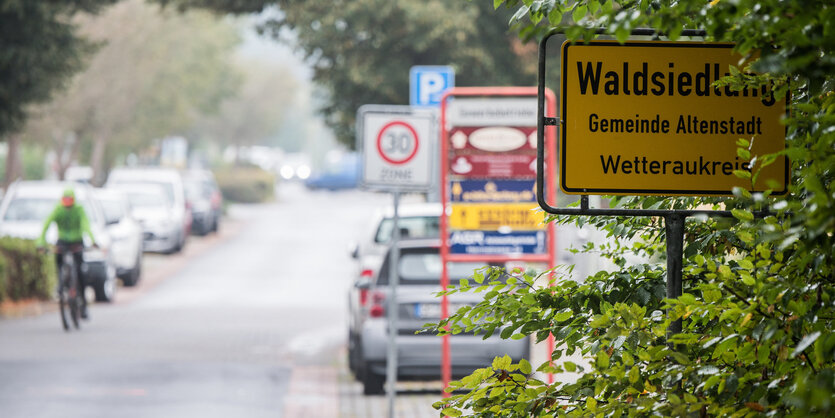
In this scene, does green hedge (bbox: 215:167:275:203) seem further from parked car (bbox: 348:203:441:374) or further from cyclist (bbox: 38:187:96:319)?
parked car (bbox: 348:203:441:374)

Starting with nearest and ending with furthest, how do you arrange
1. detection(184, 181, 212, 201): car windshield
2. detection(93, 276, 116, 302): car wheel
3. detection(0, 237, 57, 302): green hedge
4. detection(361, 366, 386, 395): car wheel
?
detection(361, 366, 386, 395): car wheel
detection(0, 237, 57, 302): green hedge
detection(93, 276, 116, 302): car wheel
detection(184, 181, 212, 201): car windshield

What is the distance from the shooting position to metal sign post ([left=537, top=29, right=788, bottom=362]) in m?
3.65

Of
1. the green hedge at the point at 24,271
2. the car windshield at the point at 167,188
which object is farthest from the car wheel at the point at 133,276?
the car windshield at the point at 167,188

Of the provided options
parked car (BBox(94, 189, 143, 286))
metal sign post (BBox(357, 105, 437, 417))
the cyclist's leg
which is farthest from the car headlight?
metal sign post (BBox(357, 105, 437, 417))

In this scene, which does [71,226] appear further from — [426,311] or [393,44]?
[426,311]

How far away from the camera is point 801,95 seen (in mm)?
3482

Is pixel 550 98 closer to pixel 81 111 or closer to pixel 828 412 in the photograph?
pixel 828 412

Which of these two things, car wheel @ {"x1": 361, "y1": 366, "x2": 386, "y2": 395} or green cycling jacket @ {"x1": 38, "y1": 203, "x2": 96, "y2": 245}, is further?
green cycling jacket @ {"x1": 38, "y1": 203, "x2": 96, "y2": 245}

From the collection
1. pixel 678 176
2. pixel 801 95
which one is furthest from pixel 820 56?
pixel 678 176

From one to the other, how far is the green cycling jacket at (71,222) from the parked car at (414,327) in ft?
19.5

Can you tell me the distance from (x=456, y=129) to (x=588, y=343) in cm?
722

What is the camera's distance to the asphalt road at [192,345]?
11633mm

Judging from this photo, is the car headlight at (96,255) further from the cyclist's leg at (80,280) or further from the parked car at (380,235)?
the parked car at (380,235)

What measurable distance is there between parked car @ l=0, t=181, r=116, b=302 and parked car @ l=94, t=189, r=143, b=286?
5.14 feet
